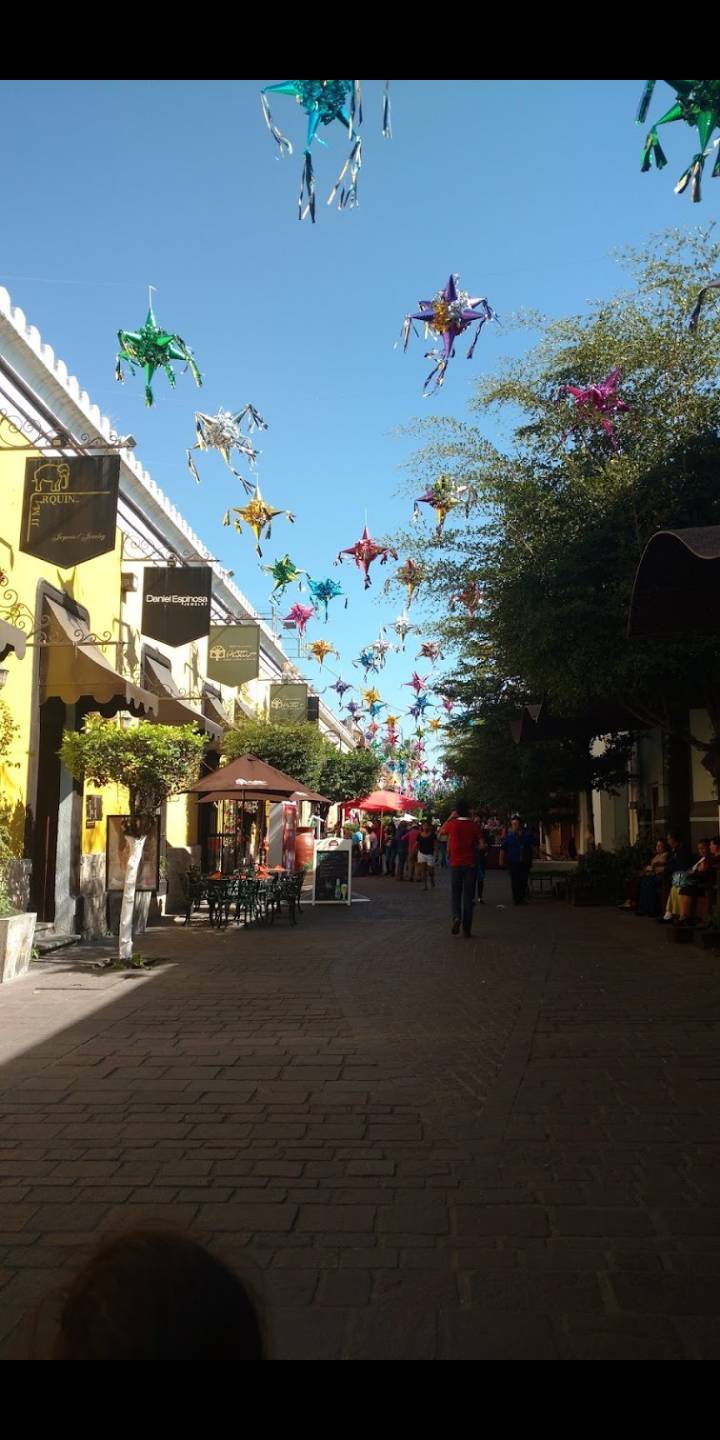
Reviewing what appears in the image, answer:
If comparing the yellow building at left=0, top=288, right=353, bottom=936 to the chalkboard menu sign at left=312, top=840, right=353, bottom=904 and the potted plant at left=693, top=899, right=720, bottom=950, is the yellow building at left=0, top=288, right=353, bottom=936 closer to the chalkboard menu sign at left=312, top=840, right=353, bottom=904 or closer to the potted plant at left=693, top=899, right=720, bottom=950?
the chalkboard menu sign at left=312, top=840, right=353, bottom=904

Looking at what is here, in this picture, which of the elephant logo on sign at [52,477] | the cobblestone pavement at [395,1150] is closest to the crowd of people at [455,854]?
the cobblestone pavement at [395,1150]

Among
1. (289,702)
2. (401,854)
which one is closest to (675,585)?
(289,702)

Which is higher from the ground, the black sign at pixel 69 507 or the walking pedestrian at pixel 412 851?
the black sign at pixel 69 507

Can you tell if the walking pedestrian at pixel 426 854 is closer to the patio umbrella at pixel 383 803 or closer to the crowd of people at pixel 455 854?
the crowd of people at pixel 455 854

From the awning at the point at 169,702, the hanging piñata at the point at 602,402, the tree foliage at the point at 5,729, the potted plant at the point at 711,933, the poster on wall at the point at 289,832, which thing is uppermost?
the hanging piñata at the point at 602,402

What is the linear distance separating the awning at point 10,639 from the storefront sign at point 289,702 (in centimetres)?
1802

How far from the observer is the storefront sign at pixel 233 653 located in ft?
69.7

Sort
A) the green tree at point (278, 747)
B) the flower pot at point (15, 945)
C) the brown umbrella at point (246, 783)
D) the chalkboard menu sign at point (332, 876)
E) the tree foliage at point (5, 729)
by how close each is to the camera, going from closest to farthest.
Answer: the flower pot at point (15, 945)
the tree foliage at point (5, 729)
the brown umbrella at point (246, 783)
the chalkboard menu sign at point (332, 876)
the green tree at point (278, 747)

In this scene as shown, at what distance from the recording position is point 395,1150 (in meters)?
5.10

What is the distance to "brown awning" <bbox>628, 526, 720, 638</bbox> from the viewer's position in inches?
267

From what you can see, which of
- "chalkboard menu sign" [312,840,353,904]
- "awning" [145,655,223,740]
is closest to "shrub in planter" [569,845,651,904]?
"chalkboard menu sign" [312,840,353,904]

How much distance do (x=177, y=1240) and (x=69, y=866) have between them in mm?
13007
